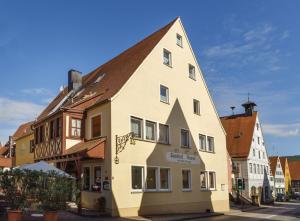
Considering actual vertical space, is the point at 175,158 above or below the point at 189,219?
above

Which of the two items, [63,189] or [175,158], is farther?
[175,158]

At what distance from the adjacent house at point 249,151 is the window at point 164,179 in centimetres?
2902

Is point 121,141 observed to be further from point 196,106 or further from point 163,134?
point 196,106

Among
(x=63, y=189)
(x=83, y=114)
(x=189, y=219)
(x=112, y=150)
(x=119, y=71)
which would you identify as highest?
(x=119, y=71)

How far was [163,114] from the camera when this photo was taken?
2675 centimetres

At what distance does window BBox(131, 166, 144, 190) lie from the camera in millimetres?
23239

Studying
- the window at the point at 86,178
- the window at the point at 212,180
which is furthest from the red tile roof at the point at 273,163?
the window at the point at 86,178

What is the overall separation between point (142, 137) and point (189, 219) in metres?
5.78

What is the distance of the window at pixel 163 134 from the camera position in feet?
86.5

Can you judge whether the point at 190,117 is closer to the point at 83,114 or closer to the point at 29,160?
the point at 83,114

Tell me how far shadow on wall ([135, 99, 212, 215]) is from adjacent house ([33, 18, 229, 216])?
63 mm

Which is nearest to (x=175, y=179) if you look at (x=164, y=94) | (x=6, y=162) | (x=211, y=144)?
(x=164, y=94)

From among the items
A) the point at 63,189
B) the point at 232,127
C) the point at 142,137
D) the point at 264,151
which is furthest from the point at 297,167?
the point at 63,189

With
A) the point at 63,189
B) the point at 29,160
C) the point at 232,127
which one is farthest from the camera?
the point at 232,127
